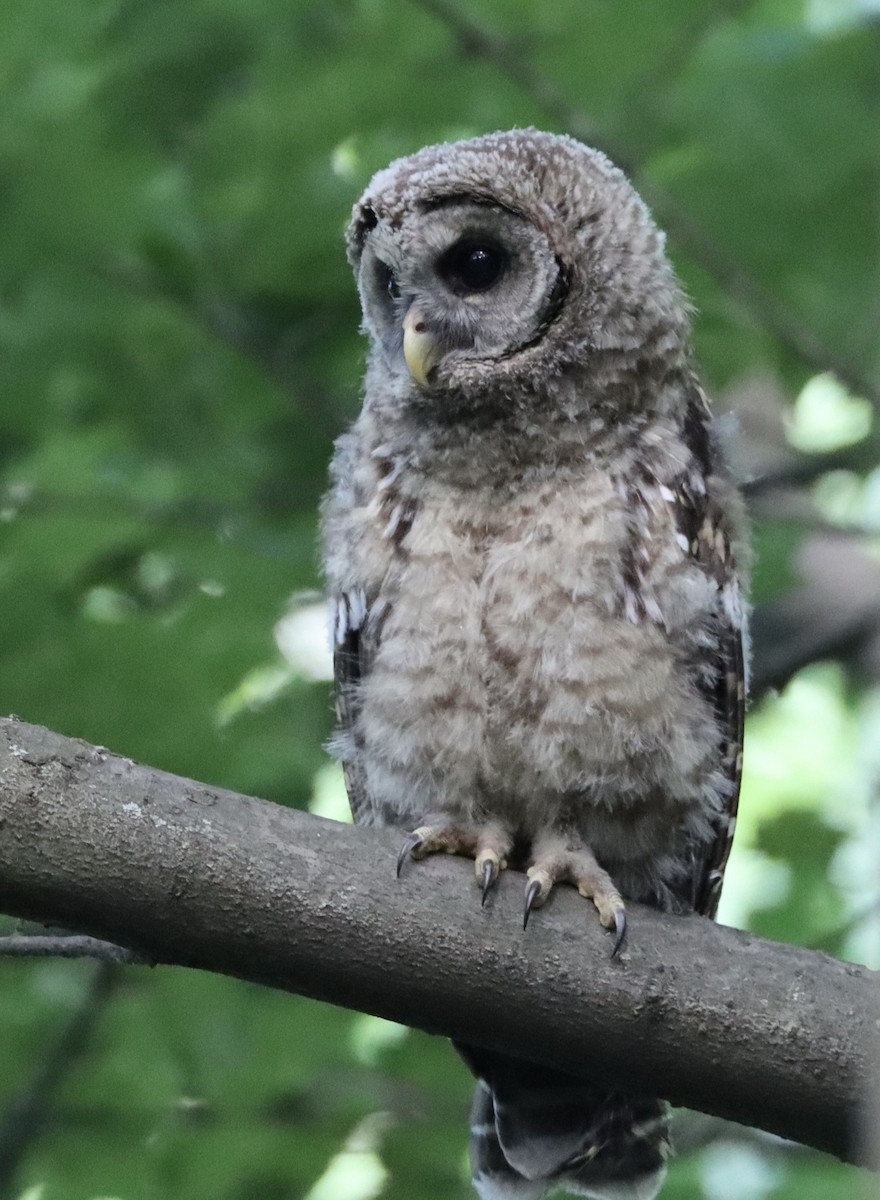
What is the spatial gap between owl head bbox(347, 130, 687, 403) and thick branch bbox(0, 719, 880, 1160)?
1156 millimetres

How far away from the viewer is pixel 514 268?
340cm

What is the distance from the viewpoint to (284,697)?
12.2ft

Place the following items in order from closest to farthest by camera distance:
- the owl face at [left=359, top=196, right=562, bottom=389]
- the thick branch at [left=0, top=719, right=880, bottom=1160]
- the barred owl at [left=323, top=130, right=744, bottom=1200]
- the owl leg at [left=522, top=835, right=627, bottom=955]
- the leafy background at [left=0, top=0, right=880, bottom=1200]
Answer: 1. the thick branch at [left=0, top=719, right=880, bottom=1160]
2. the owl leg at [left=522, top=835, right=627, bottom=955]
3. the barred owl at [left=323, top=130, right=744, bottom=1200]
4. the owl face at [left=359, top=196, right=562, bottom=389]
5. the leafy background at [left=0, top=0, right=880, bottom=1200]

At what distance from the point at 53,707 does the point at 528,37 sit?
1.79 meters

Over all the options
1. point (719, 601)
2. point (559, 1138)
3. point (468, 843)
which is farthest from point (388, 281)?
point (559, 1138)

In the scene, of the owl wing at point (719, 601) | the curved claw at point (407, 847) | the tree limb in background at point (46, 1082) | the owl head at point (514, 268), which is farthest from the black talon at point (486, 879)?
the tree limb in background at point (46, 1082)

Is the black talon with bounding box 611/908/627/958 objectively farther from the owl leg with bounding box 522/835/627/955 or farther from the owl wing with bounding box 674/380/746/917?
the owl wing with bounding box 674/380/746/917

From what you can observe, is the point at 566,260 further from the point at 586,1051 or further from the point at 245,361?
the point at 586,1051

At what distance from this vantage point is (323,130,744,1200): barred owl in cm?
306

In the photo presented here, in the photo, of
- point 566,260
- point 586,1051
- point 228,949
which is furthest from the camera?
point 566,260

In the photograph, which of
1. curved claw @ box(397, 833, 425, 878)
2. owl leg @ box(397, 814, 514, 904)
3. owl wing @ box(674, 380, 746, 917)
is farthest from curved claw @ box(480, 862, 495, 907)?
owl wing @ box(674, 380, 746, 917)

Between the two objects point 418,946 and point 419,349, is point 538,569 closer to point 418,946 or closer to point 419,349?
point 419,349

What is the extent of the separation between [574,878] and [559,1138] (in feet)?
2.42

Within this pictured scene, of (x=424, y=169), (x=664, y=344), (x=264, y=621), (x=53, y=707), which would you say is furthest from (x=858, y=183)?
(x=53, y=707)
